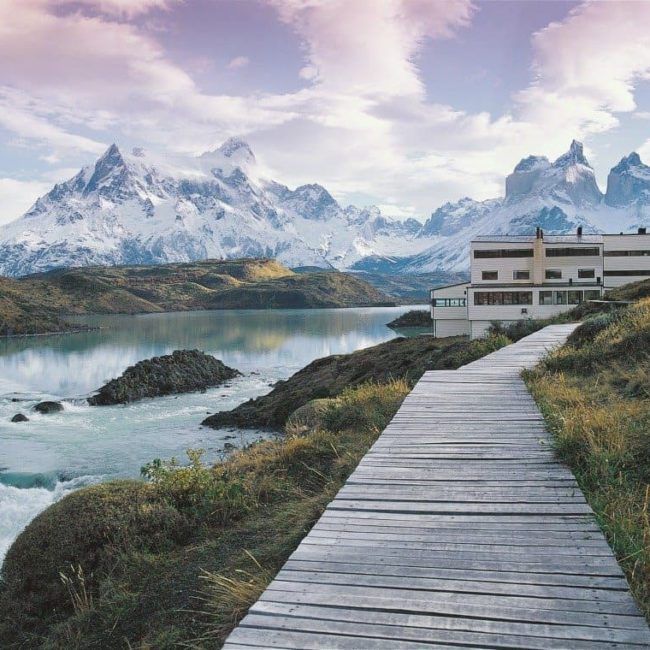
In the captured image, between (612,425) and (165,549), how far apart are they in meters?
6.17

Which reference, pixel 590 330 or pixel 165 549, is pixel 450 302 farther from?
pixel 165 549

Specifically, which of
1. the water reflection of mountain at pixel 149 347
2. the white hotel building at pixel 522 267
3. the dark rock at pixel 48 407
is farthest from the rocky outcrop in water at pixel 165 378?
the white hotel building at pixel 522 267

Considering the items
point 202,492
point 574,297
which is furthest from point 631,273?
point 202,492

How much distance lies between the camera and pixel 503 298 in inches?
2635

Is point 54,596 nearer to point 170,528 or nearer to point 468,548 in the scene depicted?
point 170,528

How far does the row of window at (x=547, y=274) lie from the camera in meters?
74.6

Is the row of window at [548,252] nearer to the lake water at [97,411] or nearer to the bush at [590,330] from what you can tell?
the lake water at [97,411]

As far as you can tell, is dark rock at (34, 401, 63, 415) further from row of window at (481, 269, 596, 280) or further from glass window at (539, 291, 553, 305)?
row of window at (481, 269, 596, 280)

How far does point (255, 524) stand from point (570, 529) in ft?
14.1

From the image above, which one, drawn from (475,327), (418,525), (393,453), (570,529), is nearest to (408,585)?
(418,525)

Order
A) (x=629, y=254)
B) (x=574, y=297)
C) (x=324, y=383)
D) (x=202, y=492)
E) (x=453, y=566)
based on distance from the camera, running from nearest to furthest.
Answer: (x=453, y=566) < (x=202, y=492) < (x=324, y=383) < (x=574, y=297) < (x=629, y=254)

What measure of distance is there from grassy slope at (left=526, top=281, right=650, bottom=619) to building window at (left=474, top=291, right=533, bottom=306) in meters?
52.0

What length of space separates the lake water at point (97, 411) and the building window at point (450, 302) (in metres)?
18.5

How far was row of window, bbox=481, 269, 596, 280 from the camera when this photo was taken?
74.6m
